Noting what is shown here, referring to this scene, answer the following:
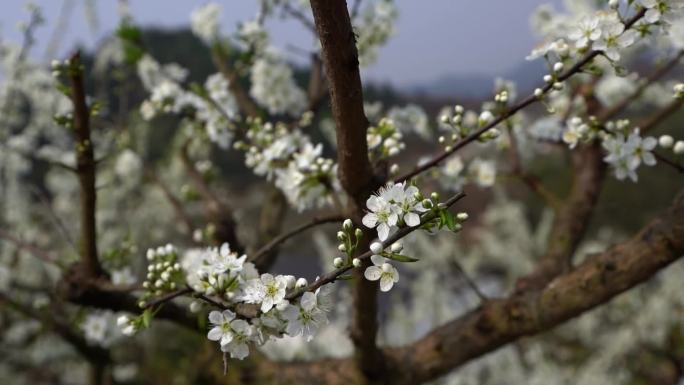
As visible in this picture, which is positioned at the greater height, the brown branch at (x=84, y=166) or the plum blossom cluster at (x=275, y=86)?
Result: the plum blossom cluster at (x=275, y=86)

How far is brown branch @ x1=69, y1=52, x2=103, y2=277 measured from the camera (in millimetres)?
1729

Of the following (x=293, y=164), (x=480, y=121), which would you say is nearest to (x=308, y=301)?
(x=480, y=121)

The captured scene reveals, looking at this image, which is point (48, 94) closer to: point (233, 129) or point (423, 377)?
point (233, 129)

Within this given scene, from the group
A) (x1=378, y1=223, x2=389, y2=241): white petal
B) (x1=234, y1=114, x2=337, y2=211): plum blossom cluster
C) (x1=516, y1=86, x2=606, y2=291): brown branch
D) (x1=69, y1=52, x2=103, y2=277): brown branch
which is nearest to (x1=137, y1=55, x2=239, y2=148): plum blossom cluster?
(x1=234, y1=114, x2=337, y2=211): plum blossom cluster

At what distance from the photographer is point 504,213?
32.0 feet

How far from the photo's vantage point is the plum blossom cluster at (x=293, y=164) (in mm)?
1922

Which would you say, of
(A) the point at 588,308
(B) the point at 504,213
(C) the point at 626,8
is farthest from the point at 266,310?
(B) the point at 504,213

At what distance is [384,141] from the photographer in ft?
6.20

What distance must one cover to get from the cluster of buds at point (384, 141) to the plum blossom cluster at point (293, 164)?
5.9 inches

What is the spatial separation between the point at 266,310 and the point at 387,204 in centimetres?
33

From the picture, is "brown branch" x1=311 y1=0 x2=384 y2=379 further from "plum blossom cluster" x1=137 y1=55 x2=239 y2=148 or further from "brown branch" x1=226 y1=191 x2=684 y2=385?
"plum blossom cluster" x1=137 y1=55 x2=239 y2=148

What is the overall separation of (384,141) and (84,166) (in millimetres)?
998

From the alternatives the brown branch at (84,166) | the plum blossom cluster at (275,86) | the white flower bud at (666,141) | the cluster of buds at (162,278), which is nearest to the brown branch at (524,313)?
the white flower bud at (666,141)

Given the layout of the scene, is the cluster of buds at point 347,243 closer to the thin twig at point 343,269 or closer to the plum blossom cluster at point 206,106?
the thin twig at point 343,269
